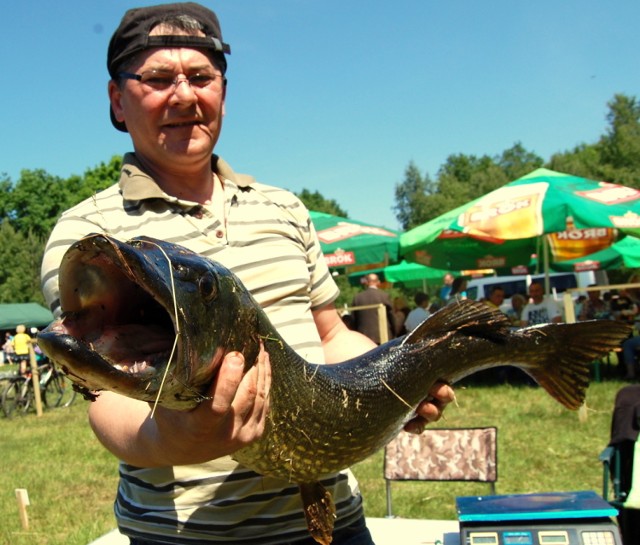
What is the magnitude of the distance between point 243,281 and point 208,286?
58cm

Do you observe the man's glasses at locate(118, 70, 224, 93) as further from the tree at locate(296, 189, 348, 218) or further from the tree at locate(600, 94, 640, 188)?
the tree at locate(296, 189, 348, 218)

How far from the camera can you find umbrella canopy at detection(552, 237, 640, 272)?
17.3m

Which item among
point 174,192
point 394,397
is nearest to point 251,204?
point 174,192

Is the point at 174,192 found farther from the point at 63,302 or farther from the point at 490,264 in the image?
the point at 490,264

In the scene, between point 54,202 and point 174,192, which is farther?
point 54,202

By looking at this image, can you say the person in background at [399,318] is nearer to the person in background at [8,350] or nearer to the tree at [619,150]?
the person in background at [8,350]

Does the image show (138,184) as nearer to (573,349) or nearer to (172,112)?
(172,112)

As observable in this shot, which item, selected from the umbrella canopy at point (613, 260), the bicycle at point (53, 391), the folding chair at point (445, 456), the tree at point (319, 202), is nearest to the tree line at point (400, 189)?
the tree at point (319, 202)

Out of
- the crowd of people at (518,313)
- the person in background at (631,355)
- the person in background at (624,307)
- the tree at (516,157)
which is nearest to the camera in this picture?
the crowd of people at (518,313)

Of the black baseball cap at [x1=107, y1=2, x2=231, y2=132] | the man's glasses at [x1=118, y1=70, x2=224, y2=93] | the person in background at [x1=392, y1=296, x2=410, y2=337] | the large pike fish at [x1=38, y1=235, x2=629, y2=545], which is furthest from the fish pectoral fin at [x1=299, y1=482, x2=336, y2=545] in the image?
the person in background at [x1=392, y1=296, x2=410, y2=337]

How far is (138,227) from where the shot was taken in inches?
71.5

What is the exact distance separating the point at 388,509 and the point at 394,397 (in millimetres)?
3616

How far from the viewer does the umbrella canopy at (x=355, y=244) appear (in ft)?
40.1

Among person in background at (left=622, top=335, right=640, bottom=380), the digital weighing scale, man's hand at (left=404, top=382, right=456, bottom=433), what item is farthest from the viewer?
person in background at (left=622, top=335, right=640, bottom=380)
